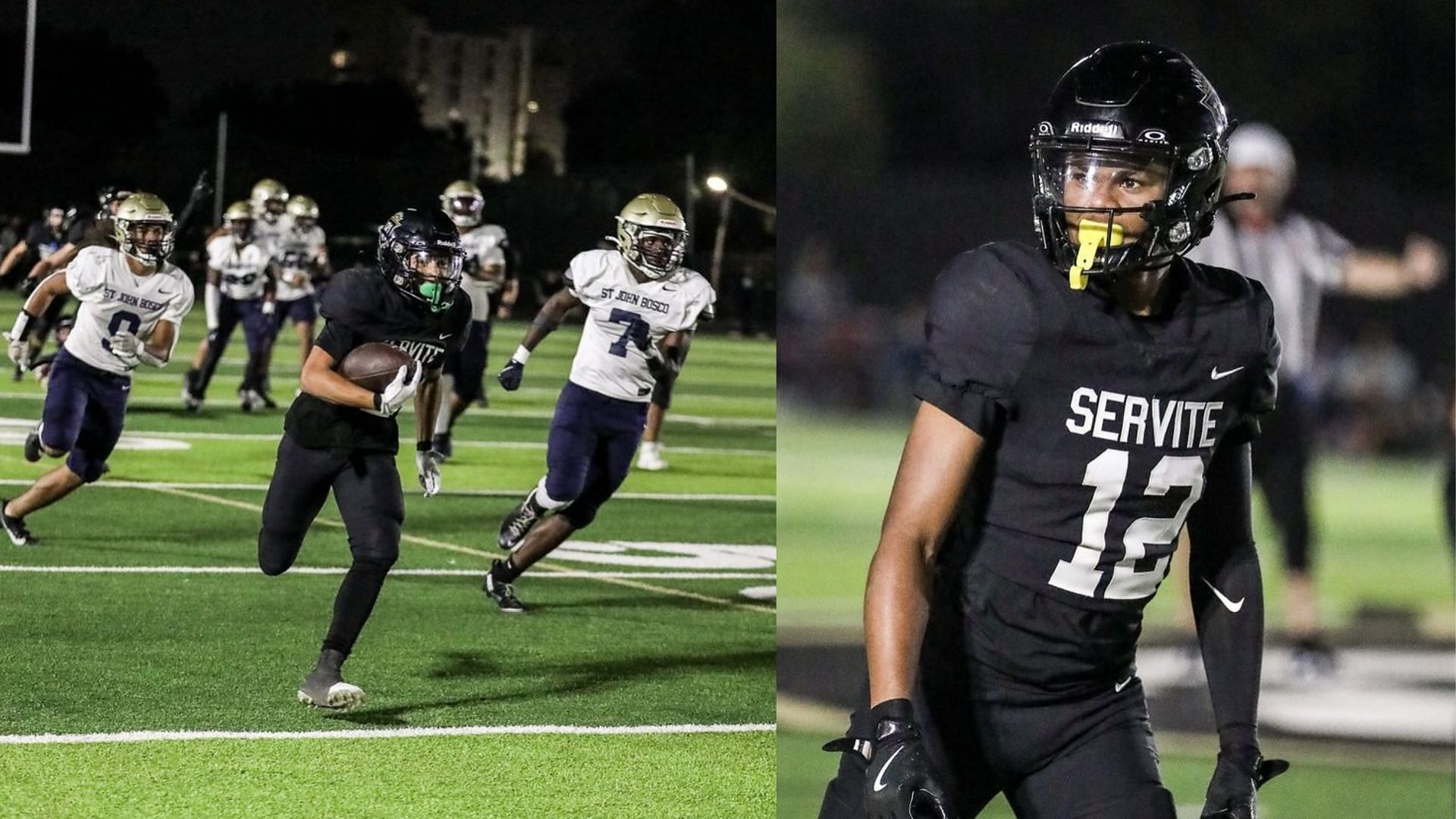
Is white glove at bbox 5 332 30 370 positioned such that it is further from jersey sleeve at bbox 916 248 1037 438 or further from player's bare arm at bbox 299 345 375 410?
jersey sleeve at bbox 916 248 1037 438

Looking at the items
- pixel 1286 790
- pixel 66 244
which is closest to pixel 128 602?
pixel 66 244

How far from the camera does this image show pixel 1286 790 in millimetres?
3984

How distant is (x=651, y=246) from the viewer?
161 inches

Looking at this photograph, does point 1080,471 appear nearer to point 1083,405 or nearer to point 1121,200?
point 1083,405

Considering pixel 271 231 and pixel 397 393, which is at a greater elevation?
pixel 271 231

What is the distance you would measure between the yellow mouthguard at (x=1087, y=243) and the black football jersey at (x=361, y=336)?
6.47ft

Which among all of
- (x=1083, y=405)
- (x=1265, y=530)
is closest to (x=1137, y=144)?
(x=1083, y=405)

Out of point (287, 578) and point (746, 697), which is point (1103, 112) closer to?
point (746, 697)

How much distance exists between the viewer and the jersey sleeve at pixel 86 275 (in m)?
3.56

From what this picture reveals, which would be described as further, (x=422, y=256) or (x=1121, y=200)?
(x=422, y=256)

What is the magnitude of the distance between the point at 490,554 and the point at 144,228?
155 cm

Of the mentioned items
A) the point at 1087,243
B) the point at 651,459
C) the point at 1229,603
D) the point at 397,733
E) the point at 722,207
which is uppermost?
the point at 722,207

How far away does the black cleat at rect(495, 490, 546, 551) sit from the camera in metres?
4.20

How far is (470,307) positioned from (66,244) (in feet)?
3.02
